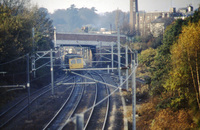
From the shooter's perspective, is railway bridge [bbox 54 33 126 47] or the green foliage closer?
the green foliage

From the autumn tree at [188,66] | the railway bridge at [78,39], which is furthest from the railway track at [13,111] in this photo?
the railway bridge at [78,39]

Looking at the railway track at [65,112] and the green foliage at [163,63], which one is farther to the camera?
the green foliage at [163,63]

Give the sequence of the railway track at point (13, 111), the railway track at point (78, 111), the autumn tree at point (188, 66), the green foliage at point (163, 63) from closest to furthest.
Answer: the autumn tree at point (188, 66)
the railway track at point (78, 111)
the railway track at point (13, 111)
the green foliage at point (163, 63)

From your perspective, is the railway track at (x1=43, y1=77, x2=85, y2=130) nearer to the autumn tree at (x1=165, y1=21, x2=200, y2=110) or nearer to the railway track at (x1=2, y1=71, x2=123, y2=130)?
the railway track at (x1=2, y1=71, x2=123, y2=130)

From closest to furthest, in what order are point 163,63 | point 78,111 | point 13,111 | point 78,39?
point 13,111
point 78,111
point 163,63
point 78,39

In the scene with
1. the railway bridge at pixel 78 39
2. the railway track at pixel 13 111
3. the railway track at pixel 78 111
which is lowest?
the railway track at pixel 78 111

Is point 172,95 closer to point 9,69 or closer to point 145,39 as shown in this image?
point 9,69

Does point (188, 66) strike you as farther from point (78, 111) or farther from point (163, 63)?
point (78, 111)

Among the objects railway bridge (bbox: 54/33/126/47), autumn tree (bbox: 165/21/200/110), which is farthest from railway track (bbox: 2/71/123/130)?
railway bridge (bbox: 54/33/126/47)

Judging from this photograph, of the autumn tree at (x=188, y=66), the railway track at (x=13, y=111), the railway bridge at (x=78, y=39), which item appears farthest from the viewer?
the railway bridge at (x=78, y=39)

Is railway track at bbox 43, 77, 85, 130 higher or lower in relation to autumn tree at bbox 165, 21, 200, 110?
lower

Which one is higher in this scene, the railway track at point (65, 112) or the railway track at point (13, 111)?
the railway track at point (13, 111)

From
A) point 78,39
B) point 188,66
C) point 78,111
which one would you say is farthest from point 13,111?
point 78,39

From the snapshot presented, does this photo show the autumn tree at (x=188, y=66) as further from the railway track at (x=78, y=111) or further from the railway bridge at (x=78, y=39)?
the railway bridge at (x=78, y=39)
